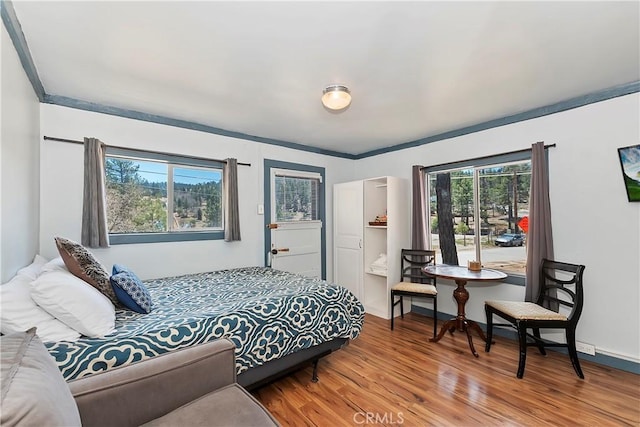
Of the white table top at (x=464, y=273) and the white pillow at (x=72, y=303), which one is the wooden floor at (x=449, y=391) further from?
the white pillow at (x=72, y=303)

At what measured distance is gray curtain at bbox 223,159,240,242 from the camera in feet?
11.1

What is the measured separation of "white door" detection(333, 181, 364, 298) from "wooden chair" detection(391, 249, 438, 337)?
0.59 metres

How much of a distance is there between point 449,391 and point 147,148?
352 centimetres

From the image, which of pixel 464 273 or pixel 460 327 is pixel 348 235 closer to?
pixel 464 273

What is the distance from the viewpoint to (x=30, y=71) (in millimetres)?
2020

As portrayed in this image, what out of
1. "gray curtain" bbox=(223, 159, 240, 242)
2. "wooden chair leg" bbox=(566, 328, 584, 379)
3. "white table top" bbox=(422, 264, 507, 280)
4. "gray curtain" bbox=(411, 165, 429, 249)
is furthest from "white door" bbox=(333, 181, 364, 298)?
"wooden chair leg" bbox=(566, 328, 584, 379)

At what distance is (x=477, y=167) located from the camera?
342cm

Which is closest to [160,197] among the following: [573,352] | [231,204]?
[231,204]

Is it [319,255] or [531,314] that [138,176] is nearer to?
[319,255]

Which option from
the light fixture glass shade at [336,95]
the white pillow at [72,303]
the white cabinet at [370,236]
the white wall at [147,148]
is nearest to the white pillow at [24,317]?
the white pillow at [72,303]

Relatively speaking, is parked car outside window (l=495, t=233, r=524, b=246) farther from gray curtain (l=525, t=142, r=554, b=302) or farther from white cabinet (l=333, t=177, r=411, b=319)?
white cabinet (l=333, t=177, r=411, b=319)

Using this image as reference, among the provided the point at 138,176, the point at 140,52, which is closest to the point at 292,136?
the point at 138,176

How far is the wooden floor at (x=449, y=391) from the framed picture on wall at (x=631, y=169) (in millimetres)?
1499

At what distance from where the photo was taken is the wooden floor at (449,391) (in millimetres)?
1872
